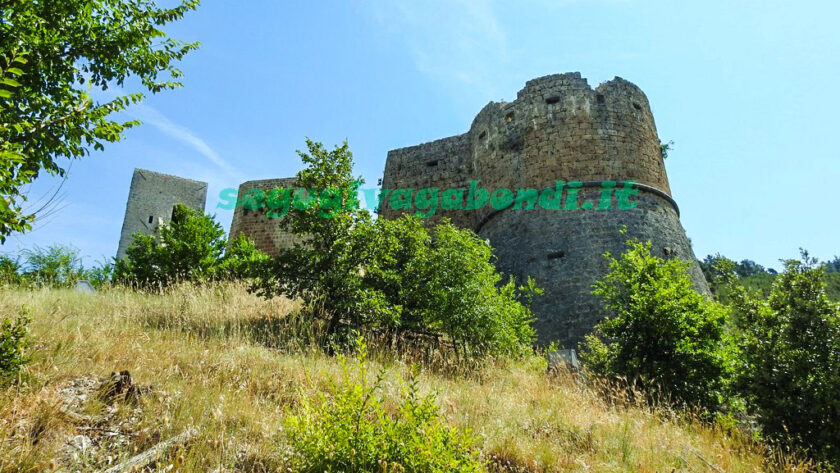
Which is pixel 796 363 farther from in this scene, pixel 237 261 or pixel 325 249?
pixel 237 261

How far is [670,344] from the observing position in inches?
244

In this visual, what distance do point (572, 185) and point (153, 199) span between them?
17.0 meters

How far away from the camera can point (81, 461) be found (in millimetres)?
2721

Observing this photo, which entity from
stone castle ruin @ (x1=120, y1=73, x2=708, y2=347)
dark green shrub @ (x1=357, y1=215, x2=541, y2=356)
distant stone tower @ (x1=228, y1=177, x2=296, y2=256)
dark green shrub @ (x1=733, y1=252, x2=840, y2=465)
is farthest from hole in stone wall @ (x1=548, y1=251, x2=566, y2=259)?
distant stone tower @ (x1=228, y1=177, x2=296, y2=256)

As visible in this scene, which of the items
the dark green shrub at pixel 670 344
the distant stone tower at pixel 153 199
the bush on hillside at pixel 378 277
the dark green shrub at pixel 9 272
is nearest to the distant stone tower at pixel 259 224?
the distant stone tower at pixel 153 199

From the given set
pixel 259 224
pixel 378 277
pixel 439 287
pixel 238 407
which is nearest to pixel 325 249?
pixel 378 277

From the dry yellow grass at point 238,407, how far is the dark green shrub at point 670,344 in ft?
3.01

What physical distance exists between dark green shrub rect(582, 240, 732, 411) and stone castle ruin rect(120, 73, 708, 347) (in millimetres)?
3038

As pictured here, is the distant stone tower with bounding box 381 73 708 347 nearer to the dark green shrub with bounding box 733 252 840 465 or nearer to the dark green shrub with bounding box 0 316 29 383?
the dark green shrub with bounding box 733 252 840 465

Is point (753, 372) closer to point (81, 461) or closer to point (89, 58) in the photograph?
point (81, 461)

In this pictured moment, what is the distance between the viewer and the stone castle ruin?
10.5 meters

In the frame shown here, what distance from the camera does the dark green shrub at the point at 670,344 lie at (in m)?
6.00

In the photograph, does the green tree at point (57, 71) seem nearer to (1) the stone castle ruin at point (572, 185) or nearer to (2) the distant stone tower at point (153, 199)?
(1) the stone castle ruin at point (572, 185)

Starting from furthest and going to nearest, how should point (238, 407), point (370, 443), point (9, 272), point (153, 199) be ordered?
point (153, 199), point (9, 272), point (238, 407), point (370, 443)
